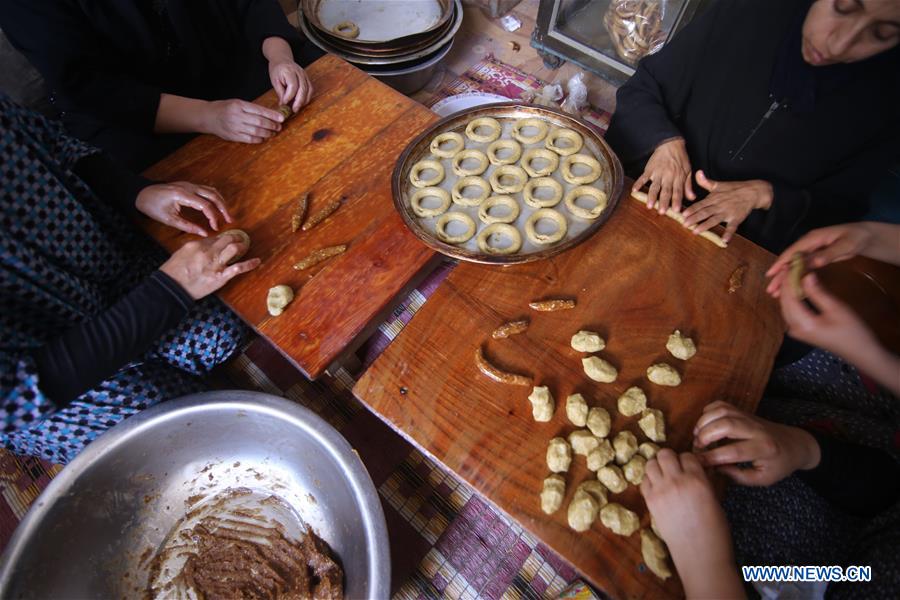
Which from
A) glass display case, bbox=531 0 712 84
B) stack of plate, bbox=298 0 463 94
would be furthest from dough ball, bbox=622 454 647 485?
stack of plate, bbox=298 0 463 94

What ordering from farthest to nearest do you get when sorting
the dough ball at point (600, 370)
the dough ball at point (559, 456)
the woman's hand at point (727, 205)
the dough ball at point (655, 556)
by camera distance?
the woman's hand at point (727, 205) → the dough ball at point (600, 370) → the dough ball at point (559, 456) → the dough ball at point (655, 556)

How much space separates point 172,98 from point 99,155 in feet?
1.43

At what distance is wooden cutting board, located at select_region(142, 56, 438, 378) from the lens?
1.34 meters

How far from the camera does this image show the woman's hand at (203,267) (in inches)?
53.8

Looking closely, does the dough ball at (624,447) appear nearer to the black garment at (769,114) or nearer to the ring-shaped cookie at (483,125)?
the black garment at (769,114)

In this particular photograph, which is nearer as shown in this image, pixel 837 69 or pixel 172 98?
pixel 837 69

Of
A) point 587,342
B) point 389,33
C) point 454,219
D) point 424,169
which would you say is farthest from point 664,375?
point 389,33

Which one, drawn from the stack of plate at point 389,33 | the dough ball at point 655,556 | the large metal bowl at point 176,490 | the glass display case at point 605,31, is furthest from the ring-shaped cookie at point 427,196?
the glass display case at point 605,31

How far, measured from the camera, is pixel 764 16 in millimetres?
1461

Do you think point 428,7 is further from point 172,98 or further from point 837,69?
point 837,69

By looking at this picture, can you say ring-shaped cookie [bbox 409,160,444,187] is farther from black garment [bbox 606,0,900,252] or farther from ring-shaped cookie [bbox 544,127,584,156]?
black garment [bbox 606,0,900,252]

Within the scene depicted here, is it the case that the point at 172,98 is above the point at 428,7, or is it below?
above

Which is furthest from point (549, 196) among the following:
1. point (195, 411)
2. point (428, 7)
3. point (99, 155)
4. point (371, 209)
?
point (428, 7)

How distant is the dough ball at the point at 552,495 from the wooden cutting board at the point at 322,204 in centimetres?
66
